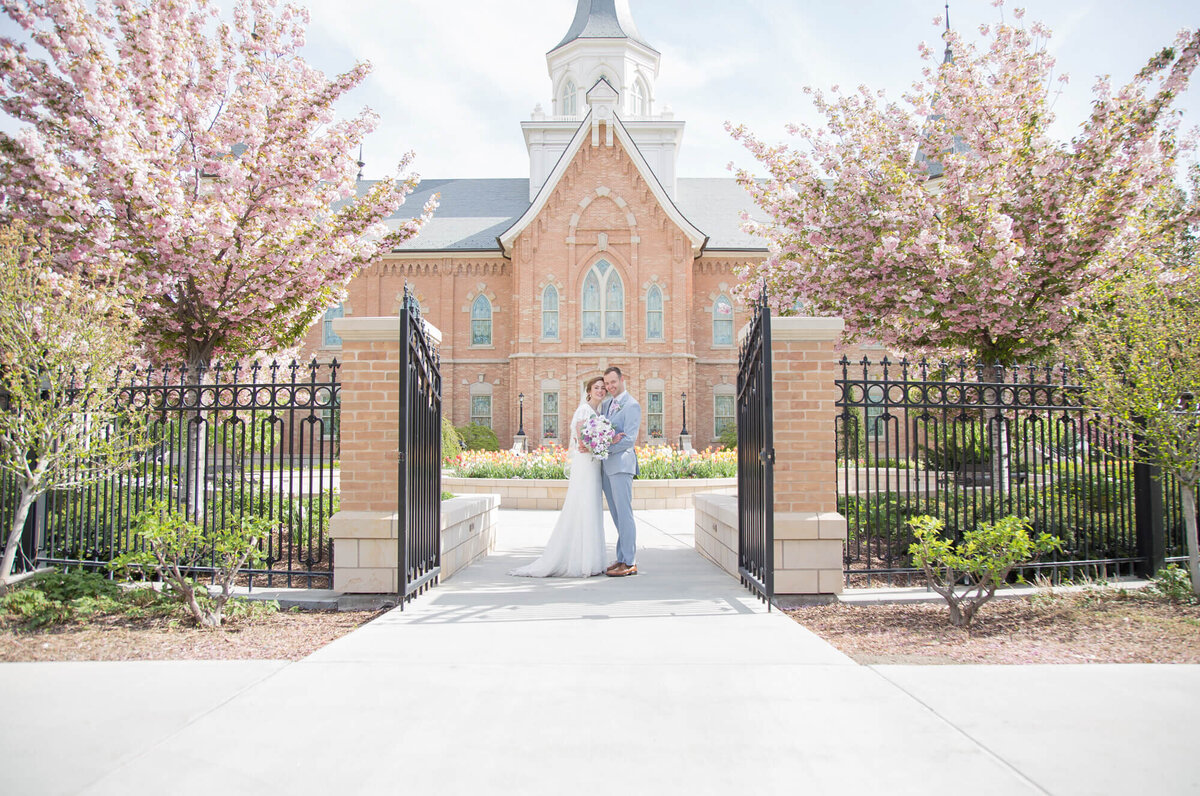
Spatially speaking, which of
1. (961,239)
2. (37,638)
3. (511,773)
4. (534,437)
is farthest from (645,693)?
(534,437)

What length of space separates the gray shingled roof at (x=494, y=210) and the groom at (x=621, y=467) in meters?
21.9

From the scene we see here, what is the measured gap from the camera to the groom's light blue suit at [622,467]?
683 cm

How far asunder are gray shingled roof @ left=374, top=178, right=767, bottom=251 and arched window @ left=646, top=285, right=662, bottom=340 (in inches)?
123

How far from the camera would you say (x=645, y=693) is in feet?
11.6

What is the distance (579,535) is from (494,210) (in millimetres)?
26468

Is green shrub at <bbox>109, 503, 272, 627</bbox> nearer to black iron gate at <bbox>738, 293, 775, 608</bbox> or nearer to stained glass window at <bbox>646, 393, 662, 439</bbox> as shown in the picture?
black iron gate at <bbox>738, 293, 775, 608</bbox>

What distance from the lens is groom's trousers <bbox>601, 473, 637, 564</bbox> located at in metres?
6.78

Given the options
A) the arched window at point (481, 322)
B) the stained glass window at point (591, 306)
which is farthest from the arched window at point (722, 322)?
the arched window at point (481, 322)

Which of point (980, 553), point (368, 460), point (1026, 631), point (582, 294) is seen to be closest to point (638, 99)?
point (582, 294)

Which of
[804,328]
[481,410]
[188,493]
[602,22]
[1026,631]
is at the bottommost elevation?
[1026,631]

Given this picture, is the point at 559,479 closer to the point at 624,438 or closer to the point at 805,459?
the point at 624,438

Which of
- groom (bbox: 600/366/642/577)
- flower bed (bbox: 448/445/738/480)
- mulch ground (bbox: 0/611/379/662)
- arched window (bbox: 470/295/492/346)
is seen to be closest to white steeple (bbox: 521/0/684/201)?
arched window (bbox: 470/295/492/346)

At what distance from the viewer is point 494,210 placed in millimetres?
31328

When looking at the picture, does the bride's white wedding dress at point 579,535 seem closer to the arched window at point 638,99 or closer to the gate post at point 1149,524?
the gate post at point 1149,524
